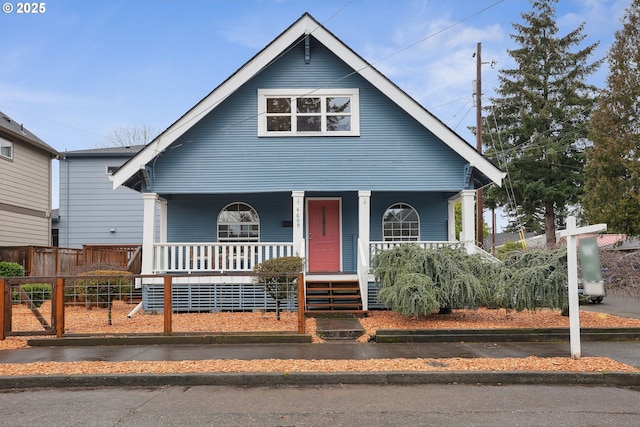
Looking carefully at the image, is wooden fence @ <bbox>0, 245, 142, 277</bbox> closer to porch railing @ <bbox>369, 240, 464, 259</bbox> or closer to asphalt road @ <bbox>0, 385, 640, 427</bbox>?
porch railing @ <bbox>369, 240, 464, 259</bbox>

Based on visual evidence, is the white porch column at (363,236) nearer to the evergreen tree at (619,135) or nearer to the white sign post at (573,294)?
the white sign post at (573,294)

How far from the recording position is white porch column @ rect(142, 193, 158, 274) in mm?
12805

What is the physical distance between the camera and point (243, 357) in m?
7.95

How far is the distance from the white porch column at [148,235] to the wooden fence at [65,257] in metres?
2.71

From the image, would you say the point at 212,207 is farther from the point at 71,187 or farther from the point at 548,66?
the point at 548,66

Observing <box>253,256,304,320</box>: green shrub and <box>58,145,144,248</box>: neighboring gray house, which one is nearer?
<box>253,256,304,320</box>: green shrub

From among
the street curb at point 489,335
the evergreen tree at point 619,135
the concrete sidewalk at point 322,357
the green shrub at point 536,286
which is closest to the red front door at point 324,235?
the green shrub at point 536,286

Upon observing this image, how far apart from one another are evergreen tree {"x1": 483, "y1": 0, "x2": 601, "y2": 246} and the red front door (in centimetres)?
2256

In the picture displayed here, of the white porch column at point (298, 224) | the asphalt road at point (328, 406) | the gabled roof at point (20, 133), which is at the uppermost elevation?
the gabled roof at point (20, 133)

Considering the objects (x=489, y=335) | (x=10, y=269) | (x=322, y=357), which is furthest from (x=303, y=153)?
(x=10, y=269)

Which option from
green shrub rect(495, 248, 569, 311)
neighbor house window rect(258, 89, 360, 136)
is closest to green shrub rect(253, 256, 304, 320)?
neighbor house window rect(258, 89, 360, 136)

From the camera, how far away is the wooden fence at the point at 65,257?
654 inches

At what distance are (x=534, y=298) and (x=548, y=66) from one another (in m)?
30.7

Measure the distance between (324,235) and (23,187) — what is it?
13171mm
